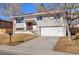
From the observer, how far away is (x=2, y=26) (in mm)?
8930

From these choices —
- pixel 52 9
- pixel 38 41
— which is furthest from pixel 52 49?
pixel 52 9

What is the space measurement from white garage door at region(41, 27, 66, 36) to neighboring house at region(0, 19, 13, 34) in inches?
31.3

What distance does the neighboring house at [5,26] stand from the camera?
8.87 m

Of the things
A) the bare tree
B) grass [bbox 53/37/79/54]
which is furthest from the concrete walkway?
the bare tree

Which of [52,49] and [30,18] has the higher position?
[30,18]

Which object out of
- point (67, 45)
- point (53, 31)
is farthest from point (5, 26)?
point (67, 45)

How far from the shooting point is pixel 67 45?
28.8 ft

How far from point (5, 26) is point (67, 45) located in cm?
158

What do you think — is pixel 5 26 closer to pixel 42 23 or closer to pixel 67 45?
pixel 42 23

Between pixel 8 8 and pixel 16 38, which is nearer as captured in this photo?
pixel 8 8

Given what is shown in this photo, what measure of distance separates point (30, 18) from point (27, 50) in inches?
31.6

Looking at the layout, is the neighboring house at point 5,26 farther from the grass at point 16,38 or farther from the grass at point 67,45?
the grass at point 67,45

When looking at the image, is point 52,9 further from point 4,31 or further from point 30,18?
point 4,31

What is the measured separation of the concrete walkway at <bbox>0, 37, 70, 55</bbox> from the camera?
872cm
